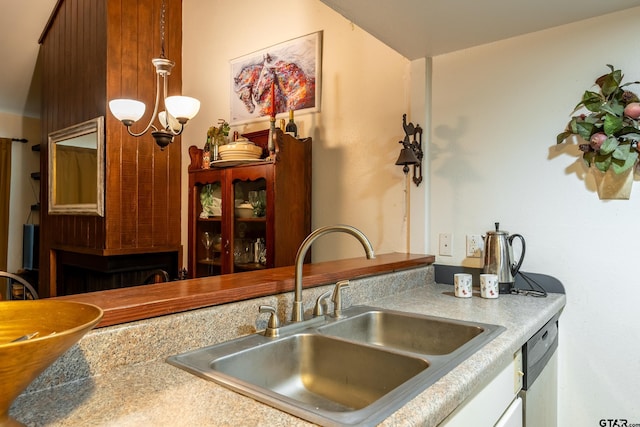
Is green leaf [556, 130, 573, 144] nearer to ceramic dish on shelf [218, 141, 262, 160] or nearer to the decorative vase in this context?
the decorative vase

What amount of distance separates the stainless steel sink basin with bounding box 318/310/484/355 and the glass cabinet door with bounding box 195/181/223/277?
1631mm

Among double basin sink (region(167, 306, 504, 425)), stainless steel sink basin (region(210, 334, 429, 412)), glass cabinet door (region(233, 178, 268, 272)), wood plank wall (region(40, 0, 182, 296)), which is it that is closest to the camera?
double basin sink (region(167, 306, 504, 425))

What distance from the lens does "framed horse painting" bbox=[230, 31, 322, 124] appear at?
8.51 ft

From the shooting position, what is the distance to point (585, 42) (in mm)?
1645

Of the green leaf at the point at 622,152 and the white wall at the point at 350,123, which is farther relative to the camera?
the white wall at the point at 350,123

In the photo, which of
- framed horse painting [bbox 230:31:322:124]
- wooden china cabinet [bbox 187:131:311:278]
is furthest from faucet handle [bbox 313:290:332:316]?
framed horse painting [bbox 230:31:322:124]

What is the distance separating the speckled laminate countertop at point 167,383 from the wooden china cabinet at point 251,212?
1.16 meters

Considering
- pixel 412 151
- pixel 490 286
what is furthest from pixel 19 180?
pixel 490 286

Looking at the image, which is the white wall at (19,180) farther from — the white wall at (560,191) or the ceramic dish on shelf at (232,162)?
the white wall at (560,191)

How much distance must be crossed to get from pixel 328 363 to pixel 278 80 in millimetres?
2158

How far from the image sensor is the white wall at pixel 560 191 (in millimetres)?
1578

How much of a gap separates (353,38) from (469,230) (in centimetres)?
132

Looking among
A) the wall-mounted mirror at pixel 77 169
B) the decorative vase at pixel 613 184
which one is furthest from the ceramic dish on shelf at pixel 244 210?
the decorative vase at pixel 613 184

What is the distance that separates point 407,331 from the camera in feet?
4.52
